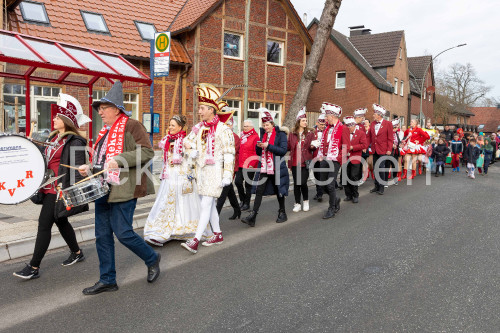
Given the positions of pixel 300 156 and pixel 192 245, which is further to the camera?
pixel 300 156

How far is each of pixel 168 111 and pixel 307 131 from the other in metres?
10.9

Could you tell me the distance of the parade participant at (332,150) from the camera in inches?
324

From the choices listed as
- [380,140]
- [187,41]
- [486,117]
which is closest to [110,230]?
[380,140]

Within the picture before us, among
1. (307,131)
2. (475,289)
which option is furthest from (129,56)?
(475,289)

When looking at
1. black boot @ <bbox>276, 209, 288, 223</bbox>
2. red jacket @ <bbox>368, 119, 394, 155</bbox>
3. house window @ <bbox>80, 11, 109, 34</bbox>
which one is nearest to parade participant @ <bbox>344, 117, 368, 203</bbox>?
red jacket @ <bbox>368, 119, 394, 155</bbox>

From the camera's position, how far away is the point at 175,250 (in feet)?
19.4

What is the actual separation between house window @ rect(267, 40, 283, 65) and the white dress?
53.8 feet

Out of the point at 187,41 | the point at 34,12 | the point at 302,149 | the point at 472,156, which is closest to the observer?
the point at 302,149

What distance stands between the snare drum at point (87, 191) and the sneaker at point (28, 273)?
45.2 inches

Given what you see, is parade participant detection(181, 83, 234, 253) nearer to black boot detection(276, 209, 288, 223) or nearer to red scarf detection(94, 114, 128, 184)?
red scarf detection(94, 114, 128, 184)

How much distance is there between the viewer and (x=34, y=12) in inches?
620

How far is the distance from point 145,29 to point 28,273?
15875 millimetres

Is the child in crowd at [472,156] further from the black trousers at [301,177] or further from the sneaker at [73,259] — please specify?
the sneaker at [73,259]

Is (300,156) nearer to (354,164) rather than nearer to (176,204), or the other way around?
(354,164)
